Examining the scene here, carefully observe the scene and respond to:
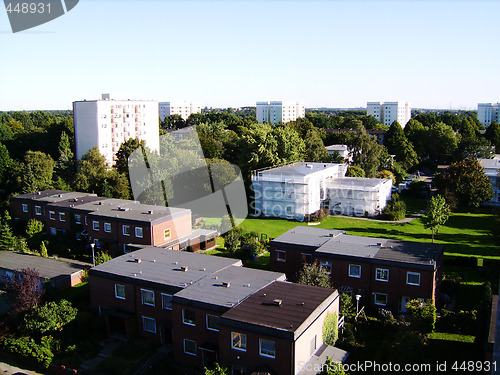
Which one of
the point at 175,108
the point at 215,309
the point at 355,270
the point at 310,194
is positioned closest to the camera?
the point at 215,309

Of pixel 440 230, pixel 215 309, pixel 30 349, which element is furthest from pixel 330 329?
pixel 440 230

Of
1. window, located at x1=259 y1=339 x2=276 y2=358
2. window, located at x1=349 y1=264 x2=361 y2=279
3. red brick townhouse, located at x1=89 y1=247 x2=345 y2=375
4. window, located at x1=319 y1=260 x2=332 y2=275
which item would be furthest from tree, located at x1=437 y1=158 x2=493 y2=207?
window, located at x1=259 y1=339 x2=276 y2=358

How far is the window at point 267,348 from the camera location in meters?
14.5

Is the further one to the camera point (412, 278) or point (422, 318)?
point (412, 278)

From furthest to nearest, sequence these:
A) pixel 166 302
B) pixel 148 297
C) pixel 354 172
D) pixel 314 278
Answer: pixel 354 172, pixel 314 278, pixel 148 297, pixel 166 302

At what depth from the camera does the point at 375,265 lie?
21.1 metres

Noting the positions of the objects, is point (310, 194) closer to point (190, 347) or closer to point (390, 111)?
point (190, 347)

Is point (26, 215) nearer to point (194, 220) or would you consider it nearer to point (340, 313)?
point (194, 220)

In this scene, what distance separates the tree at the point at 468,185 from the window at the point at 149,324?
3278 centimetres

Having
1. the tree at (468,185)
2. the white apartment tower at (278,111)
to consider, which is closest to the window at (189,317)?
the tree at (468,185)

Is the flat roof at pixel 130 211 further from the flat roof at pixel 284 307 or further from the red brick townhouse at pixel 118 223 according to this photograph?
the flat roof at pixel 284 307

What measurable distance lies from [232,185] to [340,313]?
25.5 metres

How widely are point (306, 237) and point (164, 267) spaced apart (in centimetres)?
846

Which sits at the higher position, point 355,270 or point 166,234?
point 355,270
